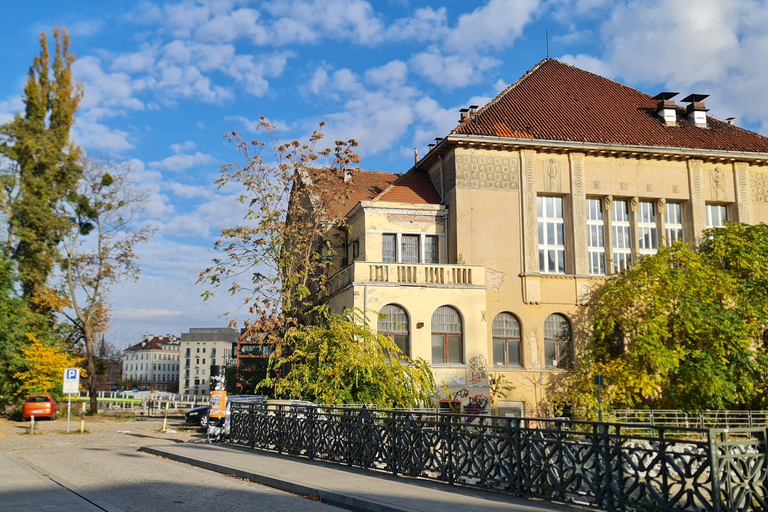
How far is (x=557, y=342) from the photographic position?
29109 millimetres

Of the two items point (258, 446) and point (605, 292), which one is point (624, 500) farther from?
point (605, 292)

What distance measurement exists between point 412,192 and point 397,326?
6987 mm

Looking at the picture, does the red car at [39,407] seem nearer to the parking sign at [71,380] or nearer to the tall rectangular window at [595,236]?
the parking sign at [71,380]

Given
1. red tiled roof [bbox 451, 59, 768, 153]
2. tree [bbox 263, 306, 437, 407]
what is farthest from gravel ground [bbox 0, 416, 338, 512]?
red tiled roof [bbox 451, 59, 768, 153]

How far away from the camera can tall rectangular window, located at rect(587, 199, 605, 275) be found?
30.7 meters

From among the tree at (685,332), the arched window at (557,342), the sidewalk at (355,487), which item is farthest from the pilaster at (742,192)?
the sidewalk at (355,487)

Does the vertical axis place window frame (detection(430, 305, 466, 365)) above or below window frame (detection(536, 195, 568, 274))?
below

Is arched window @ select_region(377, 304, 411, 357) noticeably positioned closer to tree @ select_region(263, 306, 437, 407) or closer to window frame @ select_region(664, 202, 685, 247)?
tree @ select_region(263, 306, 437, 407)

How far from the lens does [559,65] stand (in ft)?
121

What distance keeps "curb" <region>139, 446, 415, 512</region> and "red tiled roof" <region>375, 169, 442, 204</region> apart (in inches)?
667

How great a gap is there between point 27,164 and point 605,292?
36.9 m

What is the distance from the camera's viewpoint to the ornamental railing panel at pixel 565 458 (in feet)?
28.6

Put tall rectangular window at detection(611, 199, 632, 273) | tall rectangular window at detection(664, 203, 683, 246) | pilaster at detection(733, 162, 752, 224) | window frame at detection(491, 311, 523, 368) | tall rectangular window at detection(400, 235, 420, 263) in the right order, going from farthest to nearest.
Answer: pilaster at detection(733, 162, 752, 224), tall rectangular window at detection(664, 203, 683, 246), tall rectangular window at detection(611, 199, 632, 273), tall rectangular window at detection(400, 235, 420, 263), window frame at detection(491, 311, 523, 368)

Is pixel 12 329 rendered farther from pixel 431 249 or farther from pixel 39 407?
pixel 431 249
